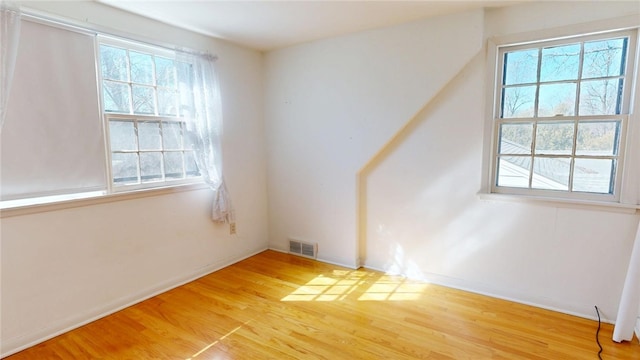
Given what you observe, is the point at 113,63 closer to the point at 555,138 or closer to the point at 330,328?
the point at 330,328

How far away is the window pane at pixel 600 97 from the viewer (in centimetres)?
226

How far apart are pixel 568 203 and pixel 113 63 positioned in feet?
11.9

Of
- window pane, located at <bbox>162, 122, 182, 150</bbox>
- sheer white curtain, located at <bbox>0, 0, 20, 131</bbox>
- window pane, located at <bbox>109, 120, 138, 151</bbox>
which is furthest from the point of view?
window pane, located at <bbox>162, 122, 182, 150</bbox>

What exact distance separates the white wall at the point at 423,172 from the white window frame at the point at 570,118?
7 cm

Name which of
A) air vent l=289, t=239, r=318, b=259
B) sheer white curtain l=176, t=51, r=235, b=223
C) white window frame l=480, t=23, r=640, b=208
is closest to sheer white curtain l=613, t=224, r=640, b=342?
white window frame l=480, t=23, r=640, b=208

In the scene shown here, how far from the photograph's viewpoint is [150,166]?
2773mm

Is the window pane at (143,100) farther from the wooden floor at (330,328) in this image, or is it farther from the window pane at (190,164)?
the wooden floor at (330,328)

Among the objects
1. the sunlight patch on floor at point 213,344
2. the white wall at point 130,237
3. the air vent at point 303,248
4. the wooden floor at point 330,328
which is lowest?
the sunlight patch on floor at point 213,344

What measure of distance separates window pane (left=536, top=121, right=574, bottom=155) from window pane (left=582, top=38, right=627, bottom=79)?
1.23 feet

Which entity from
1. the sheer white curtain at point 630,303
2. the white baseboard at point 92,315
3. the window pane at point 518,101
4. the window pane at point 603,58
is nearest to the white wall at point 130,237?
the white baseboard at point 92,315

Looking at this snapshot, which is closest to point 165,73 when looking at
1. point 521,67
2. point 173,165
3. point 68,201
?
point 173,165

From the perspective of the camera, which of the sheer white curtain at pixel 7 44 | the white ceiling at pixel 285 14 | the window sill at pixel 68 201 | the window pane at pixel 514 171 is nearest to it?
the sheer white curtain at pixel 7 44

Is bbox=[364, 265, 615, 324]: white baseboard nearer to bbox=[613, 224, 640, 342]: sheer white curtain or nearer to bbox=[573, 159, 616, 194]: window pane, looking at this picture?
bbox=[613, 224, 640, 342]: sheer white curtain

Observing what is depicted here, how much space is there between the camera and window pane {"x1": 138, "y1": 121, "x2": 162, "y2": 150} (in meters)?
2.68
